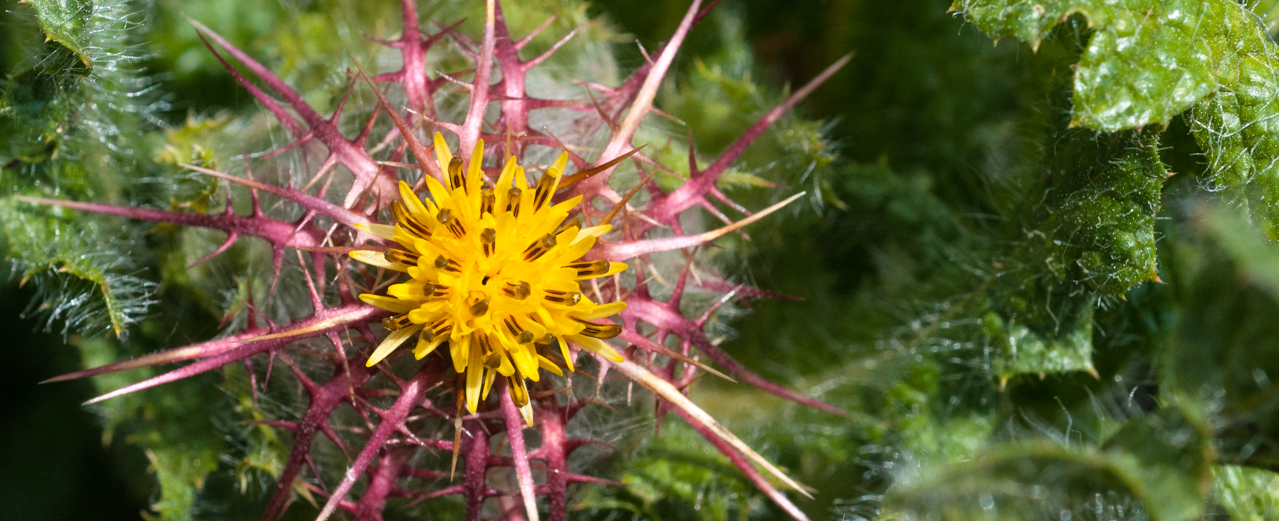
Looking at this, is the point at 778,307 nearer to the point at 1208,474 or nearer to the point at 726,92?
the point at 726,92

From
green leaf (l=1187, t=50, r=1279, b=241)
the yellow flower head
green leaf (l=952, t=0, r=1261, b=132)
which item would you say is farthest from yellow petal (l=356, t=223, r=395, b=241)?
green leaf (l=1187, t=50, r=1279, b=241)

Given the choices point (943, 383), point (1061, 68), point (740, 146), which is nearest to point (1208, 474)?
point (943, 383)

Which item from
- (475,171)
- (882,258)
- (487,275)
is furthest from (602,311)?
(882,258)

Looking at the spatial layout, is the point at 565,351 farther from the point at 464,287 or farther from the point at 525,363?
the point at 464,287

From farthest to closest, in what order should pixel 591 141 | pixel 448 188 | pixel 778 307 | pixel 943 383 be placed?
pixel 778 307, pixel 943 383, pixel 591 141, pixel 448 188

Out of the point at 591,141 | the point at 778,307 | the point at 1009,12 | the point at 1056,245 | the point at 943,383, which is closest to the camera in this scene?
the point at 1009,12

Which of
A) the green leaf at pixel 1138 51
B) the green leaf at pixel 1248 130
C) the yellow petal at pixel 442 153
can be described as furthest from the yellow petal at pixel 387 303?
the green leaf at pixel 1248 130

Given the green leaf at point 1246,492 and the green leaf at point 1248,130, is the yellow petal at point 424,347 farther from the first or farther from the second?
the green leaf at point 1246,492
